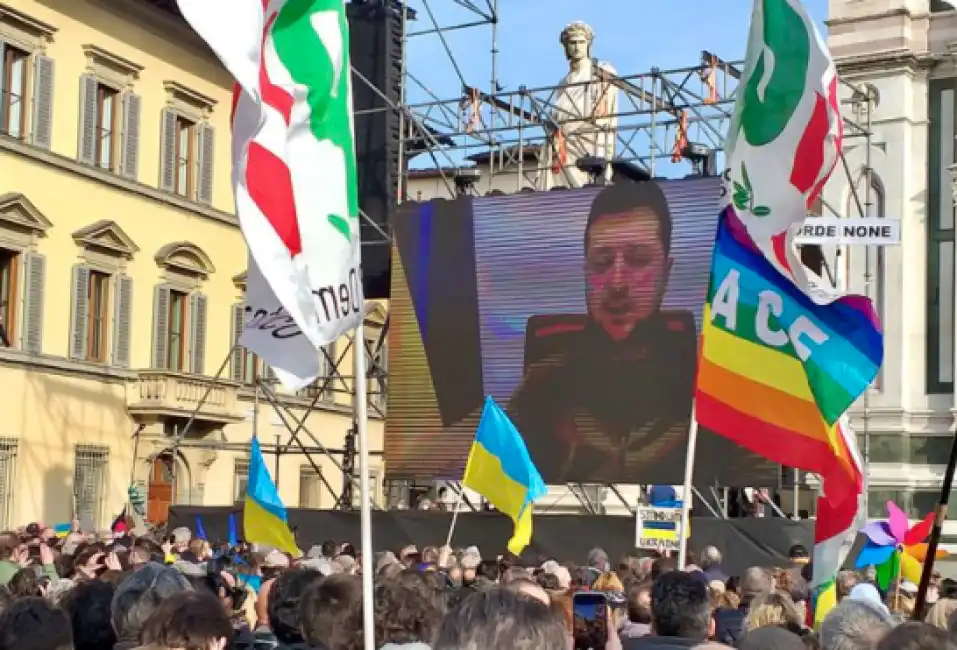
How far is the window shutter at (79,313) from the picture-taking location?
27.2 meters

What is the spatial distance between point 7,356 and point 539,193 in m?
9.85

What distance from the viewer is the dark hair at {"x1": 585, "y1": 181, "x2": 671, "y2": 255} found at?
1950 cm

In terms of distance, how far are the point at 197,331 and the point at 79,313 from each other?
138 inches

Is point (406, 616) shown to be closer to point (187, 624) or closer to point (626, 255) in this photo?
point (187, 624)

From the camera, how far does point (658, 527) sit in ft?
43.4

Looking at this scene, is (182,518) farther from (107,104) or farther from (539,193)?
(107,104)

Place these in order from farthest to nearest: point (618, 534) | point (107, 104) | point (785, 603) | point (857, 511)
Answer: point (107, 104) → point (618, 534) → point (857, 511) → point (785, 603)

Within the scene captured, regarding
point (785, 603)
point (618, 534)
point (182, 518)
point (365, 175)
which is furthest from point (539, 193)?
point (785, 603)

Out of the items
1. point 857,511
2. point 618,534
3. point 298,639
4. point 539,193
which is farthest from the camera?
point 539,193

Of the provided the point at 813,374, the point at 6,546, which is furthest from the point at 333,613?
the point at 6,546

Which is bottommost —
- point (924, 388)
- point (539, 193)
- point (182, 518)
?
point (182, 518)

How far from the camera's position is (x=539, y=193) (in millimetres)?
20375

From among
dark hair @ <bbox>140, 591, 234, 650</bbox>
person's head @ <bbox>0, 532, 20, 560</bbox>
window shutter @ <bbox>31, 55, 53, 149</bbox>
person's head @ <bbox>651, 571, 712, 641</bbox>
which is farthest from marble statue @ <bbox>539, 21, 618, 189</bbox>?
dark hair @ <bbox>140, 591, 234, 650</bbox>

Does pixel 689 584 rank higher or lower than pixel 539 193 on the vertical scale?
lower
